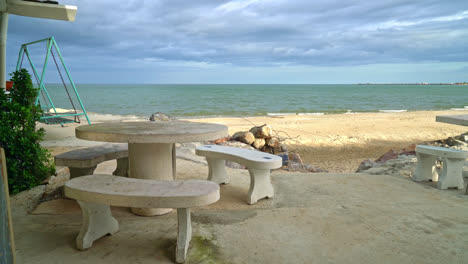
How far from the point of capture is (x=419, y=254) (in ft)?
8.12

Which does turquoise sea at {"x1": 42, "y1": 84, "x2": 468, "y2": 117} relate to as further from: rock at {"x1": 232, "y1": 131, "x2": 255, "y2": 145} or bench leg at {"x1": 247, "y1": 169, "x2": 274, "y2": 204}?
bench leg at {"x1": 247, "y1": 169, "x2": 274, "y2": 204}

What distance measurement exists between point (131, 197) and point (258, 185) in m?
1.74

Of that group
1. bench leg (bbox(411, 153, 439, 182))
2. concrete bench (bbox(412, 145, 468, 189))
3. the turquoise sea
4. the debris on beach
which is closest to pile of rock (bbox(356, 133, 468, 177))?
bench leg (bbox(411, 153, 439, 182))

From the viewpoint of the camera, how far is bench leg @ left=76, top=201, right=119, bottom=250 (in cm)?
249

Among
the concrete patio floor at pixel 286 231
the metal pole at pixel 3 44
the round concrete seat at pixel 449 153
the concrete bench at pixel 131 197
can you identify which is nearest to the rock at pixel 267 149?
the concrete patio floor at pixel 286 231

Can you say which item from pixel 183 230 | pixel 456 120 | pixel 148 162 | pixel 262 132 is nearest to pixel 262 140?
pixel 262 132

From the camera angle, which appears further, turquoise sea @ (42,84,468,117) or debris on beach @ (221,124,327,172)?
turquoise sea @ (42,84,468,117)

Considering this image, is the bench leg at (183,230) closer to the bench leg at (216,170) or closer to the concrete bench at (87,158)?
the concrete bench at (87,158)

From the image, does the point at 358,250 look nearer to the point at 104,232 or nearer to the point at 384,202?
the point at 384,202

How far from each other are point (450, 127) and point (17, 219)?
14.0m

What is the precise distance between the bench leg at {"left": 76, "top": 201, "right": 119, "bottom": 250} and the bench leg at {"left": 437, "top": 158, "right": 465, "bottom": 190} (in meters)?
4.02

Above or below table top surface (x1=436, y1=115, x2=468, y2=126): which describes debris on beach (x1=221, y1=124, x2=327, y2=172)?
below

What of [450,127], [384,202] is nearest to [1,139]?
[384,202]

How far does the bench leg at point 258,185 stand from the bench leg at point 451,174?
2.36 m
